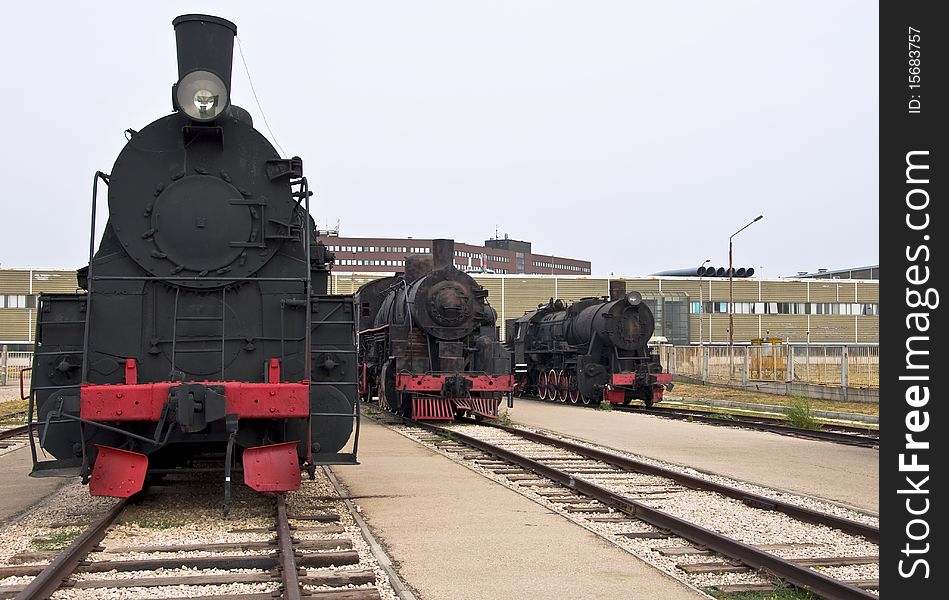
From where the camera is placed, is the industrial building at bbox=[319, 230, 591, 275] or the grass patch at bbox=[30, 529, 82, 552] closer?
the grass patch at bbox=[30, 529, 82, 552]

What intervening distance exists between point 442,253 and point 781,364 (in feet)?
52.6

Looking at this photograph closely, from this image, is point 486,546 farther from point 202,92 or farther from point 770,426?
point 770,426

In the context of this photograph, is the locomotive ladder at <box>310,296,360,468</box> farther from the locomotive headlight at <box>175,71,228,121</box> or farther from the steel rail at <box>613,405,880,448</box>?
the steel rail at <box>613,405,880,448</box>

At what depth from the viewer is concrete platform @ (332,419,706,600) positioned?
6.22 m

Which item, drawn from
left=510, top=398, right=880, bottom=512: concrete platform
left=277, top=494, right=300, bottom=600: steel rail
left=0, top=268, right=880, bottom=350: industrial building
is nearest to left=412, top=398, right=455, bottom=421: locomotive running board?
left=510, top=398, right=880, bottom=512: concrete platform

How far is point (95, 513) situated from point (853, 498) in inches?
311

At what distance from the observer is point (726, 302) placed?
213 feet

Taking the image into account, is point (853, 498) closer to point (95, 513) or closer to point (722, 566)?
point (722, 566)

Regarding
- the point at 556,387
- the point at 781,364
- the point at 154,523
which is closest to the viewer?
the point at 154,523

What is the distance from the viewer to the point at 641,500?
9805mm

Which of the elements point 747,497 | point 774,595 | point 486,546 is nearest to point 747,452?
point 747,497

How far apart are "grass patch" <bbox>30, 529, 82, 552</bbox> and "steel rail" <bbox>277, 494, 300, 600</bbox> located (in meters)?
1.67

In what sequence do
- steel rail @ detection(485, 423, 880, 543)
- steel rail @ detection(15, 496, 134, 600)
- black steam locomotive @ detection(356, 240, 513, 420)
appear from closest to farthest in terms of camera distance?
steel rail @ detection(15, 496, 134, 600) → steel rail @ detection(485, 423, 880, 543) → black steam locomotive @ detection(356, 240, 513, 420)
